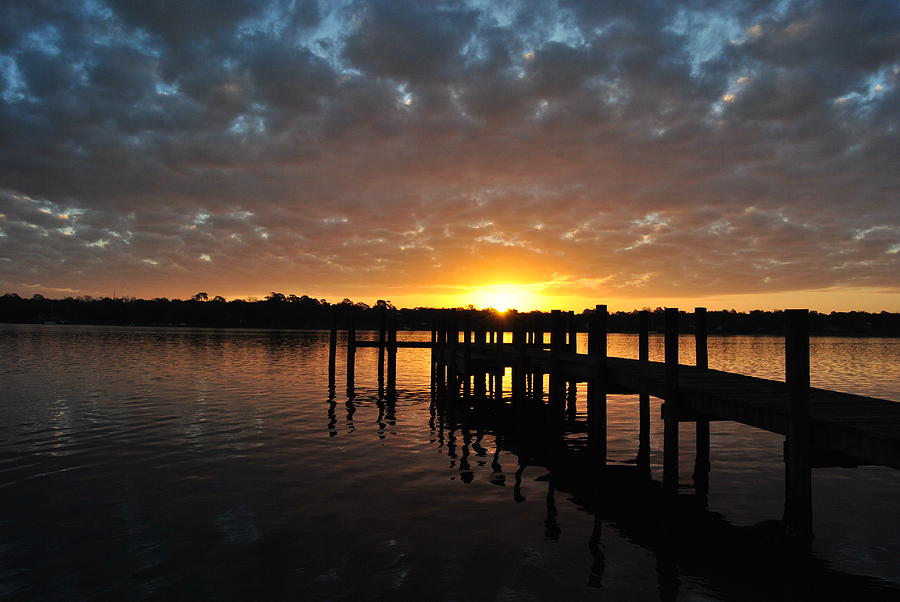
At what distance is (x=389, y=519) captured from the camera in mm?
9891

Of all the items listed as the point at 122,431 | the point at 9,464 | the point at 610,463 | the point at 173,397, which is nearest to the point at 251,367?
the point at 173,397

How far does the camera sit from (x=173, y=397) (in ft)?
81.8

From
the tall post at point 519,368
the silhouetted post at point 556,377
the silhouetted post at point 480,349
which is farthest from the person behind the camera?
the silhouetted post at point 480,349

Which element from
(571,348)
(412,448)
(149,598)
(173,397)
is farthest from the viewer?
(571,348)

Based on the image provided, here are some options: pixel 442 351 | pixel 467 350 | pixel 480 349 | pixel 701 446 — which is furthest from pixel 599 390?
pixel 442 351

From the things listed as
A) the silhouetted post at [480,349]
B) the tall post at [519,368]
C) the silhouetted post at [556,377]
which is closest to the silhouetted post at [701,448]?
the silhouetted post at [556,377]

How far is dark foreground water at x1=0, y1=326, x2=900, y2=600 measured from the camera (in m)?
7.55

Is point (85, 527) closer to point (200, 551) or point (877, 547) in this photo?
point (200, 551)

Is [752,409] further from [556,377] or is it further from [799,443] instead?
[556,377]

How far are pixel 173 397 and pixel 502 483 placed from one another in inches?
706

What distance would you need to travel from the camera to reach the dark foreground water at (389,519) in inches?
297

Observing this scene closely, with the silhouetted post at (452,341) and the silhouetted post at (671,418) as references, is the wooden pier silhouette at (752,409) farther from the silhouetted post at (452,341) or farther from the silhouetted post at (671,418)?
the silhouetted post at (452,341)

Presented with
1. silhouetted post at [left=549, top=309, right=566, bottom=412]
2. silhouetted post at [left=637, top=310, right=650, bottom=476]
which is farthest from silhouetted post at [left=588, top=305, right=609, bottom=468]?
silhouetted post at [left=549, top=309, right=566, bottom=412]

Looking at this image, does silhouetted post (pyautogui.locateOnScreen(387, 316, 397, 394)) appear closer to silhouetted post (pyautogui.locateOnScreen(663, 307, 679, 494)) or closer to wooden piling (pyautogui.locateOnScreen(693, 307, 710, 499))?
wooden piling (pyautogui.locateOnScreen(693, 307, 710, 499))
